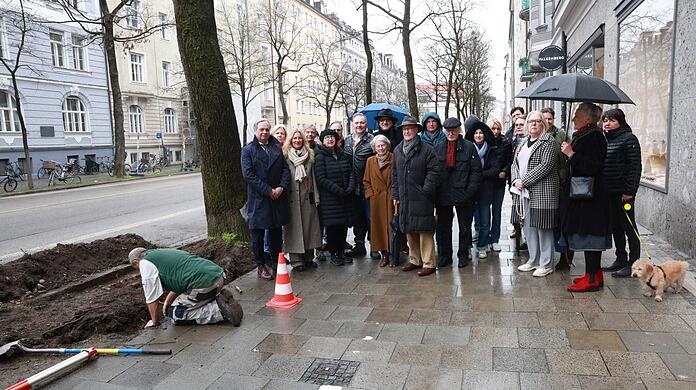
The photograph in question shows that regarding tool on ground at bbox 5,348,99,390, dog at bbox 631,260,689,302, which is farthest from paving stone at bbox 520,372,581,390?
tool on ground at bbox 5,348,99,390

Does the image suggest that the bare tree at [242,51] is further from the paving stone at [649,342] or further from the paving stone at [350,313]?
the paving stone at [649,342]

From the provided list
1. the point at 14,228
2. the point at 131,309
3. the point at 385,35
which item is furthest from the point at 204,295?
the point at 385,35

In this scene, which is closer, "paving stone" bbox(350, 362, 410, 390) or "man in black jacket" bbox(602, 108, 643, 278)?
"paving stone" bbox(350, 362, 410, 390)

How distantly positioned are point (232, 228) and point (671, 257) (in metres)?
5.97

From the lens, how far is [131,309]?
5.45 meters

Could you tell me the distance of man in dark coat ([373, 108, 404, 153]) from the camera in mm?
7508

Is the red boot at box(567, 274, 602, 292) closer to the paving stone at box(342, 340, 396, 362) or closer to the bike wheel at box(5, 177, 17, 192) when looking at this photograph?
the paving stone at box(342, 340, 396, 362)

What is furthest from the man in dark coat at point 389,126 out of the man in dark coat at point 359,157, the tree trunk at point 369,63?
the tree trunk at point 369,63

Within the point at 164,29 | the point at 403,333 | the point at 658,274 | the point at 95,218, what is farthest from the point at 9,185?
the point at 658,274

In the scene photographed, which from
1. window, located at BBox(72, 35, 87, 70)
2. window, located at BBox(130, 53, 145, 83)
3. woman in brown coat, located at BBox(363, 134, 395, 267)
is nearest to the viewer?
woman in brown coat, located at BBox(363, 134, 395, 267)

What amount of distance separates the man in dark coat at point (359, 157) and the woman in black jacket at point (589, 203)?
8.94 ft

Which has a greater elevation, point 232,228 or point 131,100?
point 131,100

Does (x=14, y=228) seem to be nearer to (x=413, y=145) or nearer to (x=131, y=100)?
(x=413, y=145)

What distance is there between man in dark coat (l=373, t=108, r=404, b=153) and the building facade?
24.0 m
